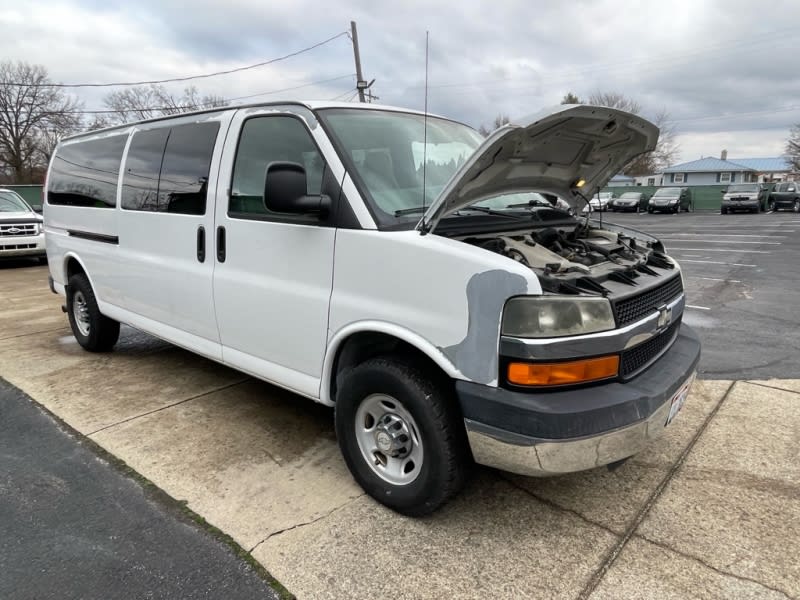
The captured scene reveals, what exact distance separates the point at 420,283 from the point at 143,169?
2.76 meters

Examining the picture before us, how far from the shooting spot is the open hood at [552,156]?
234cm

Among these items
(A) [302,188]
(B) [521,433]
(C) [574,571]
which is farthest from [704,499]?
(A) [302,188]

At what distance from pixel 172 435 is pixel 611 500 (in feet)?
8.79

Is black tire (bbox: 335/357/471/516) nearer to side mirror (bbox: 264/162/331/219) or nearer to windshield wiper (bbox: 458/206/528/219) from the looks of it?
side mirror (bbox: 264/162/331/219)

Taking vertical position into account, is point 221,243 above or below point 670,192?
below

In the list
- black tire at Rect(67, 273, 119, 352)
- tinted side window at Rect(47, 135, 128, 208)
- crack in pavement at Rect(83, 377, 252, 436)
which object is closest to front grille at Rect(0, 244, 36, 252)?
tinted side window at Rect(47, 135, 128, 208)

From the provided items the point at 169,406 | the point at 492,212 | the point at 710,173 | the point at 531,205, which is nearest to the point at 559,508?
the point at 492,212

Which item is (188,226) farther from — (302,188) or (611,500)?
(611,500)

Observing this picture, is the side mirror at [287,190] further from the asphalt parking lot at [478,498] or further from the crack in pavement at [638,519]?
the crack in pavement at [638,519]

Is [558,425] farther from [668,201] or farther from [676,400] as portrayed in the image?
[668,201]

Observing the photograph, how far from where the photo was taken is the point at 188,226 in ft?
11.5

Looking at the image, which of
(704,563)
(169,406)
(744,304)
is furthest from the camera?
(744,304)

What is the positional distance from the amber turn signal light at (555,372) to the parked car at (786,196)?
36.0 m

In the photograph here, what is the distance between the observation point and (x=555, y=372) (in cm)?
215
